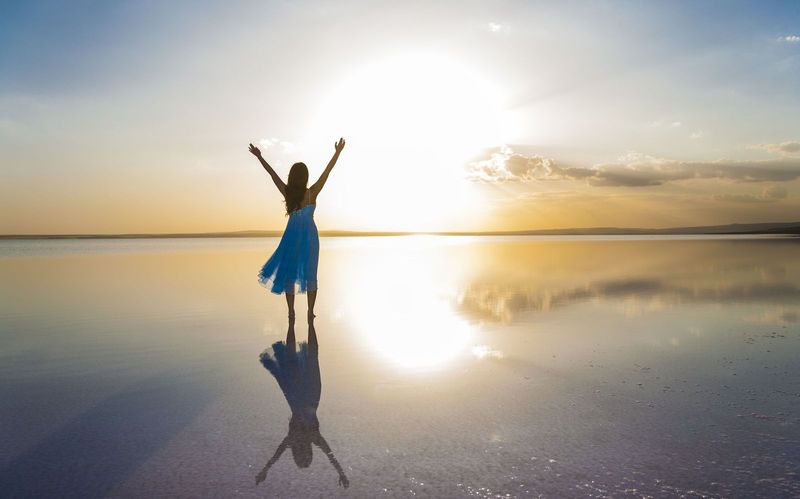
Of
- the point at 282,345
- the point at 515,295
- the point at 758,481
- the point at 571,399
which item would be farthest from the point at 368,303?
the point at 758,481

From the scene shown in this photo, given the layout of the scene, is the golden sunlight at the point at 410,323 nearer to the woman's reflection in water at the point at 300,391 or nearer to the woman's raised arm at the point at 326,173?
the woman's reflection in water at the point at 300,391

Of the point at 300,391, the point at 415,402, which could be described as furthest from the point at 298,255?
the point at 415,402

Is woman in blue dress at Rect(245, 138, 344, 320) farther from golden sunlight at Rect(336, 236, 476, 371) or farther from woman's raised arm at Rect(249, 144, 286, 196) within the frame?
golden sunlight at Rect(336, 236, 476, 371)

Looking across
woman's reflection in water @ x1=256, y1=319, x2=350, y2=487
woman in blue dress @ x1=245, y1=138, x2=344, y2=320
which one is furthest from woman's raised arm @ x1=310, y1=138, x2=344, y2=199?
woman's reflection in water @ x1=256, y1=319, x2=350, y2=487

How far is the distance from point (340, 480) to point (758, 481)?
8.66 feet

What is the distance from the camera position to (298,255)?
945 cm

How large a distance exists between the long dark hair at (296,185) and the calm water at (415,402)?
222 centimetres

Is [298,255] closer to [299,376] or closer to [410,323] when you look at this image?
[410,323]

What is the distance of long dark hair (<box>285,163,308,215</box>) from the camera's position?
9219 millimetres

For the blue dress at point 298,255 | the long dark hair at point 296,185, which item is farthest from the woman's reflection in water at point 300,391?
the long dark hair at point 296,185

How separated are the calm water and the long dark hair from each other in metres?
2.22

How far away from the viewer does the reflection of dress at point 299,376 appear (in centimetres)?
492

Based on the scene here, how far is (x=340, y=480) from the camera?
3.50m

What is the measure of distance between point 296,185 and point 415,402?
5190 millimetres
